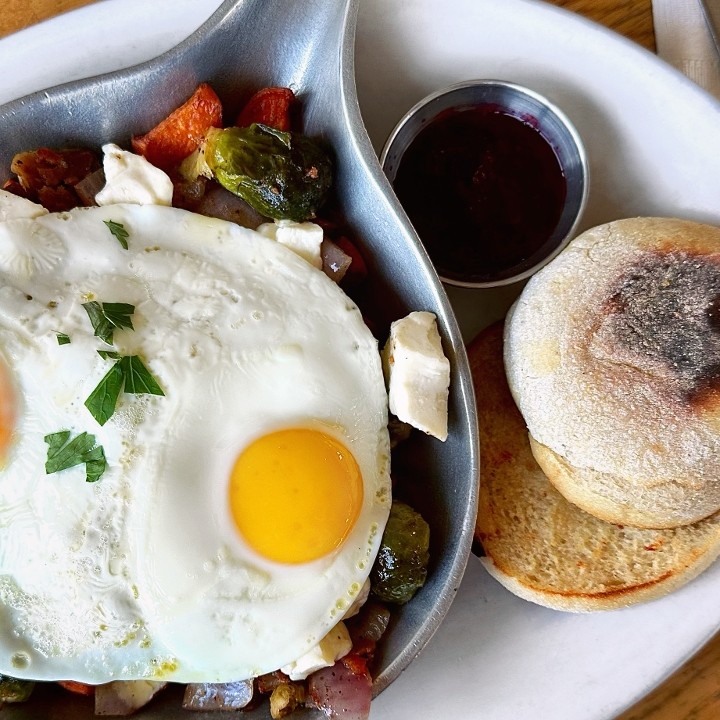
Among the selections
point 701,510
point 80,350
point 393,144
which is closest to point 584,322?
point 701,510

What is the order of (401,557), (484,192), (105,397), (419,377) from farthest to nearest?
(484,192) < (401,557) < (419,377) < (105,397)

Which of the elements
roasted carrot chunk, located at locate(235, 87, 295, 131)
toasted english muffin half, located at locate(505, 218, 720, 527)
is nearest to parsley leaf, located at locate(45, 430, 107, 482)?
roasted carrot chunk, located at locate(235, 87, 295, 131)

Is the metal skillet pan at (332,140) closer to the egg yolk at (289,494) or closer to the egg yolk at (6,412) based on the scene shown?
the egg yolk at (289,494)

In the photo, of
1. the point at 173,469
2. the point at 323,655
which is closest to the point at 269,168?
the point at 173,469

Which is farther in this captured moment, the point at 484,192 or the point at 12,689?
the point at 484,192

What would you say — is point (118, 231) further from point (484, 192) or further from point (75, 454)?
point (484, 192)

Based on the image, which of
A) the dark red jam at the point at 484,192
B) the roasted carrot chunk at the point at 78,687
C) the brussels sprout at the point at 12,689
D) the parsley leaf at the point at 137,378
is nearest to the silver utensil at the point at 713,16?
the dark red jam at the point at 484,192

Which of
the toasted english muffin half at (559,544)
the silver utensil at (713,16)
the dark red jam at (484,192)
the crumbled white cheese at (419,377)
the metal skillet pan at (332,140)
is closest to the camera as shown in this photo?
the crumbled white cheese at (419,377)
